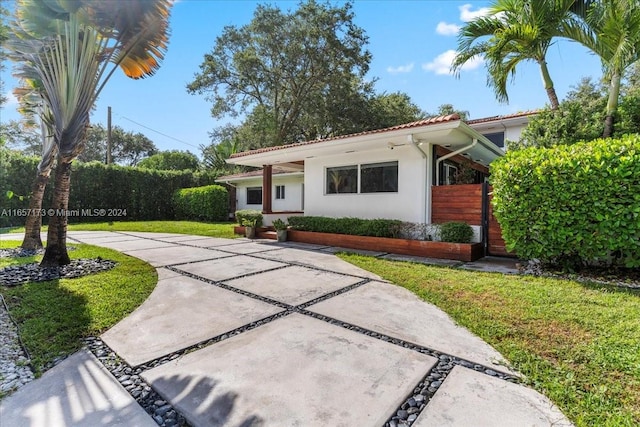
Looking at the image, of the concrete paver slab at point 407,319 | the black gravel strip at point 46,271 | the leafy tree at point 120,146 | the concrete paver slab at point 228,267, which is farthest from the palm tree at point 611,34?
the leafy tree at point 120,146

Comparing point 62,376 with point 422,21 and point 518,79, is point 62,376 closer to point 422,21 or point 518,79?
point 518,79

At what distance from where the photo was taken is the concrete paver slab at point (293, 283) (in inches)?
169

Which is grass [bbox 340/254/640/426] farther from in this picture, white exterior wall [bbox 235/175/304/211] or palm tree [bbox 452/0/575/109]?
white exterior wall [bbox 235/175/304/211]

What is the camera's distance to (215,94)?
22.0m

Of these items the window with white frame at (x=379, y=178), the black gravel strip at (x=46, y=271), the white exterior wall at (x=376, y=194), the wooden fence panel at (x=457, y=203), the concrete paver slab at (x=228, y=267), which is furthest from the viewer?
the window with white frame at (x=379, y=178)

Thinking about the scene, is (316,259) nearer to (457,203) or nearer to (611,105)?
(457,203)

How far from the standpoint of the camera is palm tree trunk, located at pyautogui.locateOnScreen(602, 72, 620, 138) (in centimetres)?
694

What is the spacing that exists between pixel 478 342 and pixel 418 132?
5.48 m

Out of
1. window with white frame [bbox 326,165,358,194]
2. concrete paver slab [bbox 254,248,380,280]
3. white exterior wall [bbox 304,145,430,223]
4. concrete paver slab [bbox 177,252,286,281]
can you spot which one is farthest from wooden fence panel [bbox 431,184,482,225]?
concrete paver slab [bbox 177,252,286,281]

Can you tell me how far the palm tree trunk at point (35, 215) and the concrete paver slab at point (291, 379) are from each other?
746 centimetres

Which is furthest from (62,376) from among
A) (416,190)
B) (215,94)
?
(215,94)

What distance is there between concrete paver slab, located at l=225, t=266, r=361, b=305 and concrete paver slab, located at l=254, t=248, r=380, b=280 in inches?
14.8

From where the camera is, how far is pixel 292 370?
2.40 metres

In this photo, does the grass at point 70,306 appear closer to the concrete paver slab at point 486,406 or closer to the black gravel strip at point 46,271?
the black gravel strip at point 46,271
